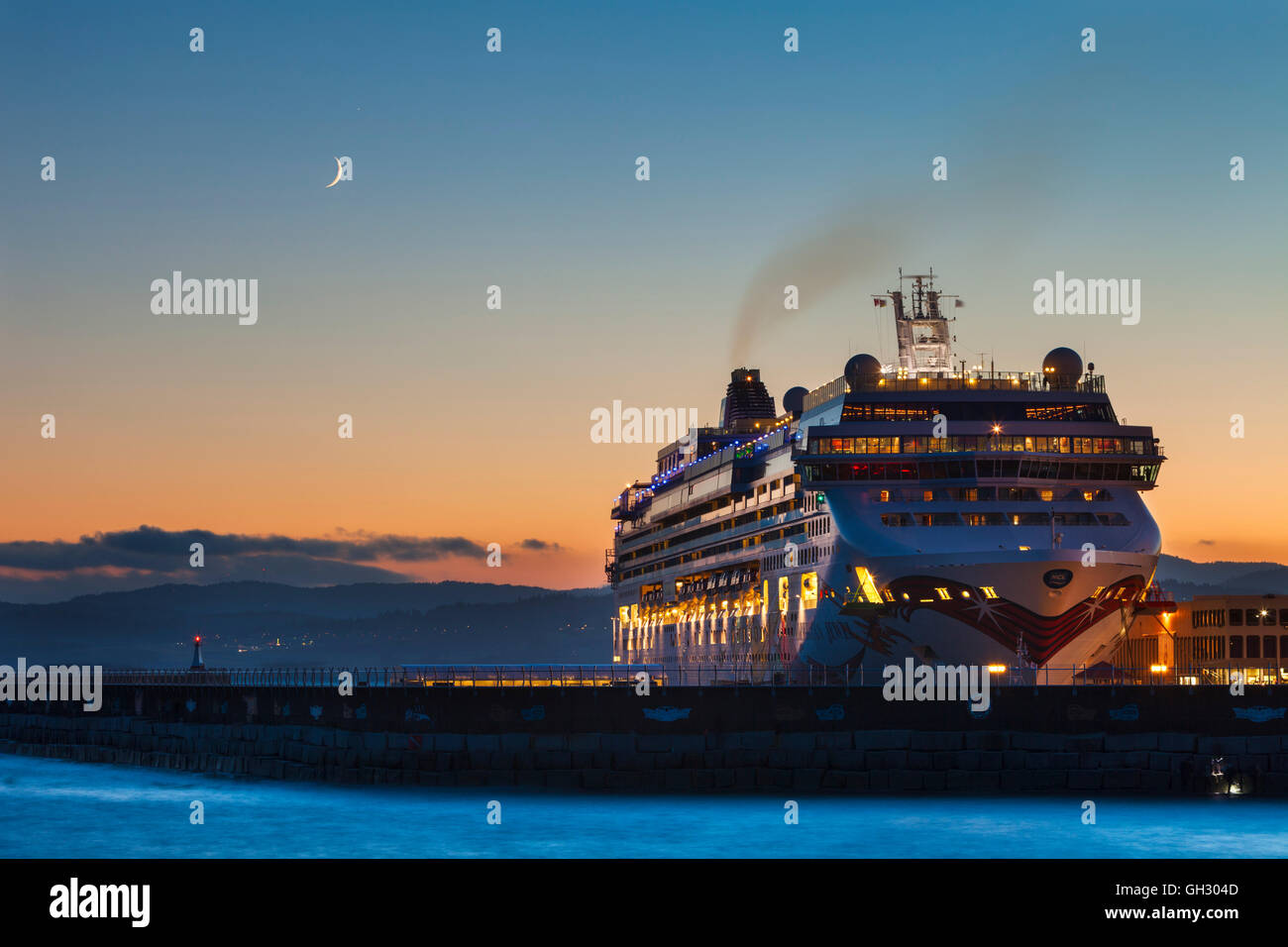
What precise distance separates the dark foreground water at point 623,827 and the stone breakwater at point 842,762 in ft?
5.02

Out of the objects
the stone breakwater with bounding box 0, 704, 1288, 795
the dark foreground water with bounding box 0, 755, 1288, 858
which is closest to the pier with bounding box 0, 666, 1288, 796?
the stone breakwater with bounding box 0, 704, 1288, 795

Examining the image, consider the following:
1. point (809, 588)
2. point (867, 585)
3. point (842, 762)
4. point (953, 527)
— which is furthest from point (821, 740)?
point (809, 588)

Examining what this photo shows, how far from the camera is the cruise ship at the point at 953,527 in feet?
245

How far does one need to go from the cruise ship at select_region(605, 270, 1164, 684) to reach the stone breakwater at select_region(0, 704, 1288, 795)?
414cm

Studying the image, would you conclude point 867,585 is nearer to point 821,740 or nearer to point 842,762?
point 821,740

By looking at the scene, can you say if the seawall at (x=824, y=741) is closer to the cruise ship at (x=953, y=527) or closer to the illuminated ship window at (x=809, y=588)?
the cruise ship at (x=953, y=527)

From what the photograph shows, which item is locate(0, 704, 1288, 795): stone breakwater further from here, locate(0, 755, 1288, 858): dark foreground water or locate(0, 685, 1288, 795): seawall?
locate(0, 755, 1288, 858): dark foreground water

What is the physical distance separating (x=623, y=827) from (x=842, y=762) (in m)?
13.1

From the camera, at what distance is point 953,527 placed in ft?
254

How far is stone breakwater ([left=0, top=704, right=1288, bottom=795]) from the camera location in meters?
63.2
